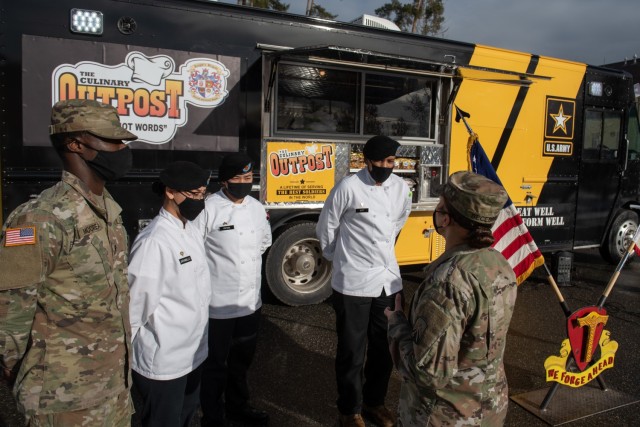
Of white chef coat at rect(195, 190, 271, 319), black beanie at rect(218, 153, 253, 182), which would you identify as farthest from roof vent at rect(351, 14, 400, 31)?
white chef coat at rect(195, 190, 271, 319)

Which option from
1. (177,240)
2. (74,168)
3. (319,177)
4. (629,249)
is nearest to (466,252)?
(177,240)

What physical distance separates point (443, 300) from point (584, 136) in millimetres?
6964

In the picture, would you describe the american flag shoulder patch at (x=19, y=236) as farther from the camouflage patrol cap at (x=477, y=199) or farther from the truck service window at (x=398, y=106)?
the truck service window at (x=398, y=106)

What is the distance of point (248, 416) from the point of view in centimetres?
331

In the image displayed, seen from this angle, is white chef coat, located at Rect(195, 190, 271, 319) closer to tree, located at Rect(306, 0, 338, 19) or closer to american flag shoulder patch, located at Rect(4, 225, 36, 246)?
american flag shoulder patch, located at Rect(4, 225, 36, 246)

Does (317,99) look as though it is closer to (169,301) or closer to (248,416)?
(248,416)

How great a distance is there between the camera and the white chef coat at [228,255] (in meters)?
3.03

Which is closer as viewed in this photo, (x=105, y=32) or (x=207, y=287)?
(x=207, y=287)

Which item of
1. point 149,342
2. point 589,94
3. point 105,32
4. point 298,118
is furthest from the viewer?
point 589,94

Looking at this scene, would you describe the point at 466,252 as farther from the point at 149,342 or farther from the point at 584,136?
the point at 584,136

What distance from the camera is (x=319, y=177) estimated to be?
227 inches

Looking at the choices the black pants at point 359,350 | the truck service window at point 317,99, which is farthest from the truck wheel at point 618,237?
the black pants at point 359,350

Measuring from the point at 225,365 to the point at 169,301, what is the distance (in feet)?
2.93

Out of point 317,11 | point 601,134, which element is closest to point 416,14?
point 317,11
